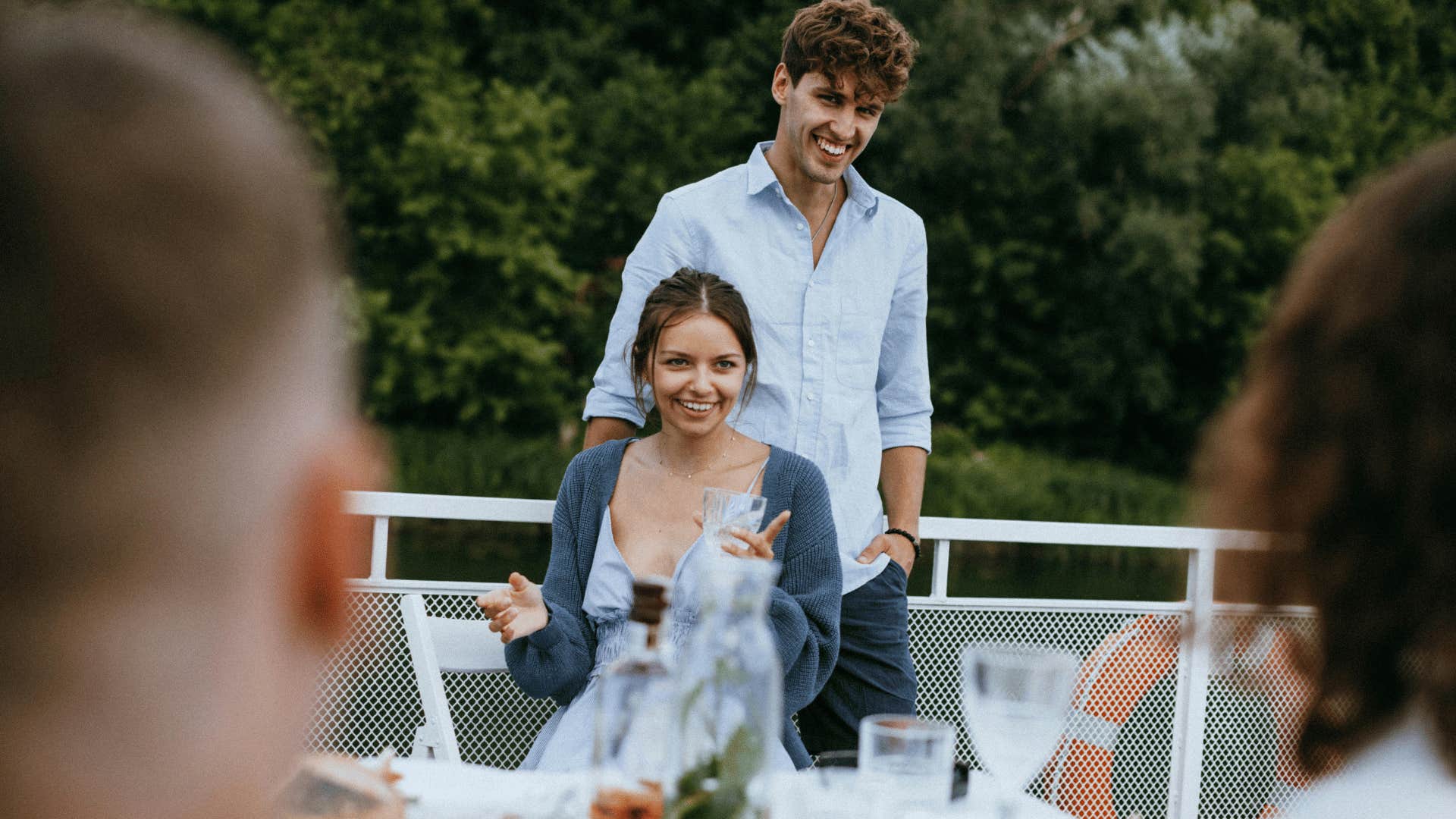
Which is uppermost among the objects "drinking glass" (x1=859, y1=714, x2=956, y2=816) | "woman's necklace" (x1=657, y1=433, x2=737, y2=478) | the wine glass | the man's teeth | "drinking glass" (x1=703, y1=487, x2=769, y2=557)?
the man's teeth

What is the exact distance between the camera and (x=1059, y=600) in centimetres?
296

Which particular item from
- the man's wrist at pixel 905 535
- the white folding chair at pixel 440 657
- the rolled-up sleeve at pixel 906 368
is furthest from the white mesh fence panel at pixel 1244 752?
the white folding chair at pixel 440 657

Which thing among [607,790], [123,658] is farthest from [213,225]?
[607,790]

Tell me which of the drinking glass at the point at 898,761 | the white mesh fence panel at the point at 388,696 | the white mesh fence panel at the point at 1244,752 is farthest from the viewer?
the white mesh fence panel at the point at 1244,752

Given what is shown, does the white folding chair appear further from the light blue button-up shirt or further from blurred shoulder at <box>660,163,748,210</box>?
blurred shoulder at <box>660,163,748,210</box>

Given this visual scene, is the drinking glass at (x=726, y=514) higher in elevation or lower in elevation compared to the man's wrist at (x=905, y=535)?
higher

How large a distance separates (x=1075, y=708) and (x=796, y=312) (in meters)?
1.06

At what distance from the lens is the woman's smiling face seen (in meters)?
2.60

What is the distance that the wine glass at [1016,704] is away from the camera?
4.14 feet

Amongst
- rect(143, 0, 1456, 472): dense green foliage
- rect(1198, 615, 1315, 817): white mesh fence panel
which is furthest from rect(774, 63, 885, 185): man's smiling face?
rect(143, 0, 1456, 472): dense green foliage

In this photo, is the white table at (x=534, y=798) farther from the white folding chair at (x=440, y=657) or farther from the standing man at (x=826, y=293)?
the standing man at (x=826, y=293)

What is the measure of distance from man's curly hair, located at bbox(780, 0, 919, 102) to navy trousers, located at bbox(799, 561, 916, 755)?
1099 millimetres

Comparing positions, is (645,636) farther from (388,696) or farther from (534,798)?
(388,696)

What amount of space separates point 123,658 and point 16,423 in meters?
0.12
